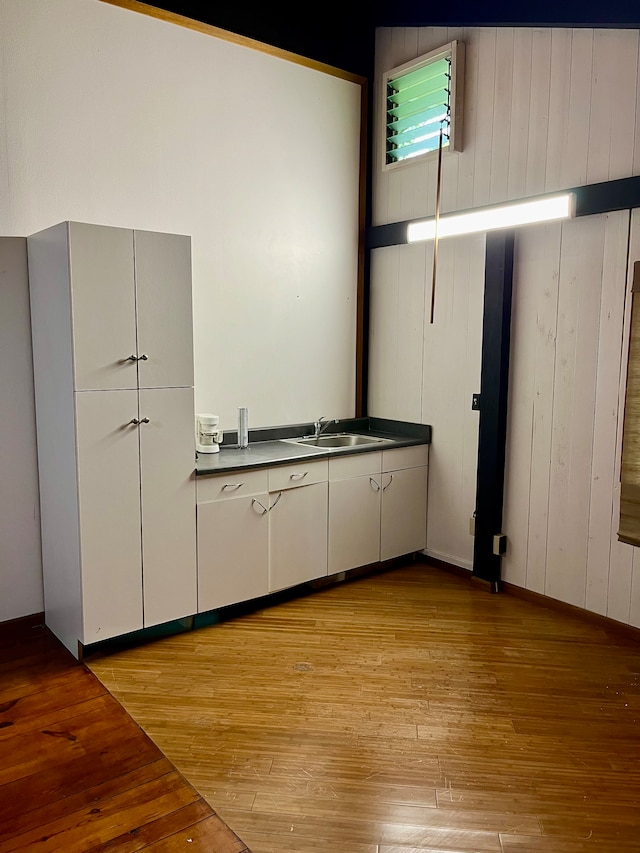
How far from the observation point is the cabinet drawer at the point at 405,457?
4.29 meters

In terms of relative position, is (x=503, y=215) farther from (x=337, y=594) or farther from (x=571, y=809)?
(x=571, y=809)

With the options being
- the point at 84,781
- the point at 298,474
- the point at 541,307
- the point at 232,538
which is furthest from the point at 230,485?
the point at 541,307

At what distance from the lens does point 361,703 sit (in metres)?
2.86

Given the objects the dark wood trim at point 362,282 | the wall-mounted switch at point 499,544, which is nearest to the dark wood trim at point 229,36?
the dark wood trim at point 362,282

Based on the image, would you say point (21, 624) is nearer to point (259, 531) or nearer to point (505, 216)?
point (259, 531)

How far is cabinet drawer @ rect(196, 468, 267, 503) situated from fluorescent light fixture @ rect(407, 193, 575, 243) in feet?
5.78

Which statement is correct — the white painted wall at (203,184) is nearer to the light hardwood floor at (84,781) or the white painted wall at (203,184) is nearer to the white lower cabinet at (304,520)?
the white lower cabinet at (304,520)

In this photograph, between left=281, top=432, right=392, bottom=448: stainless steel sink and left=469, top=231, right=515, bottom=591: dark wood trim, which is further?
left=281, top=432, right=392, bottom=448: stainless steel sink

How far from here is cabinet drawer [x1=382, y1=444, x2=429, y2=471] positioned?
14.1ft

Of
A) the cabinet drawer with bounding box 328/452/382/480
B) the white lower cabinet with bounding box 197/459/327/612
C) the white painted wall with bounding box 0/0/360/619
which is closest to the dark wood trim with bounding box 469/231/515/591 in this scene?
the cabinet drawer with bounding box 328/452/382/480

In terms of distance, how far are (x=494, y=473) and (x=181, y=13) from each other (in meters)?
3.10

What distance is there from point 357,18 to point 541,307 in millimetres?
1770

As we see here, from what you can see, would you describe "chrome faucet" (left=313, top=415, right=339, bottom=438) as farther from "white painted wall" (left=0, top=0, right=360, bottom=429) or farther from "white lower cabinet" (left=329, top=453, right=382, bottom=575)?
"white lower cabinet" (left=329, top=453, right=382, bottom=575)

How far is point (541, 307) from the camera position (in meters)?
3.79
